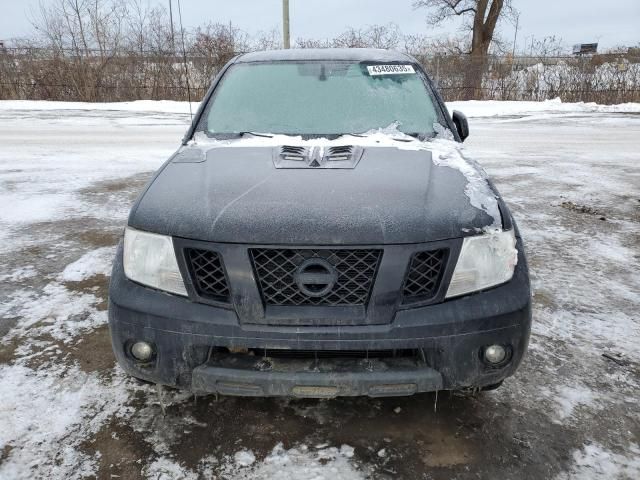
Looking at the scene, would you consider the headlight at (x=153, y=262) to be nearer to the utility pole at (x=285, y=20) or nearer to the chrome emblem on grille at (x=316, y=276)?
the chrome emblem on grille at (x=316, y=276)

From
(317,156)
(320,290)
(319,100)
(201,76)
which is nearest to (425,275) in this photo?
(320,290)

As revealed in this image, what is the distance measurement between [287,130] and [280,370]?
65.7 inches

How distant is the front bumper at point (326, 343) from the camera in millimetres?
1867

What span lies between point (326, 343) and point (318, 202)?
555mm

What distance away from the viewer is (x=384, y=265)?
1.87m

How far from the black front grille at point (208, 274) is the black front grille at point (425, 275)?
686 millimetres

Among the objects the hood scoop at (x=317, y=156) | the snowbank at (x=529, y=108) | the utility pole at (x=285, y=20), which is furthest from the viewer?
the utility pole at (x=285, y=20)

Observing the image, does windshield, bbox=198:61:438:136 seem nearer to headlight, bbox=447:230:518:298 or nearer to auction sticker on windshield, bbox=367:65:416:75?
auction sticker on windshield, bbox=367:65:416:75

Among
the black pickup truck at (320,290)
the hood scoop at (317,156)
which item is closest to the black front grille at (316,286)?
the black pickup truck at (320,290)

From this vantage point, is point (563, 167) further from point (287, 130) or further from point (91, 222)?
point (91, 222)

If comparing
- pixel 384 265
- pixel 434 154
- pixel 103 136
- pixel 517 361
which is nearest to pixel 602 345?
pixel 517 361

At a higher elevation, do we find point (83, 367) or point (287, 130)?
point (287, 130)

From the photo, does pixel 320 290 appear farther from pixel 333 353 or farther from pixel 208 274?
pixel 208 274

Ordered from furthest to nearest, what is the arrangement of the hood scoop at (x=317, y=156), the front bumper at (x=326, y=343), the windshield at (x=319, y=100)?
the windshield at (x=319, y=100), the hood scoop at (x=317, y=156), the front bumper at (x=326, y=343)
